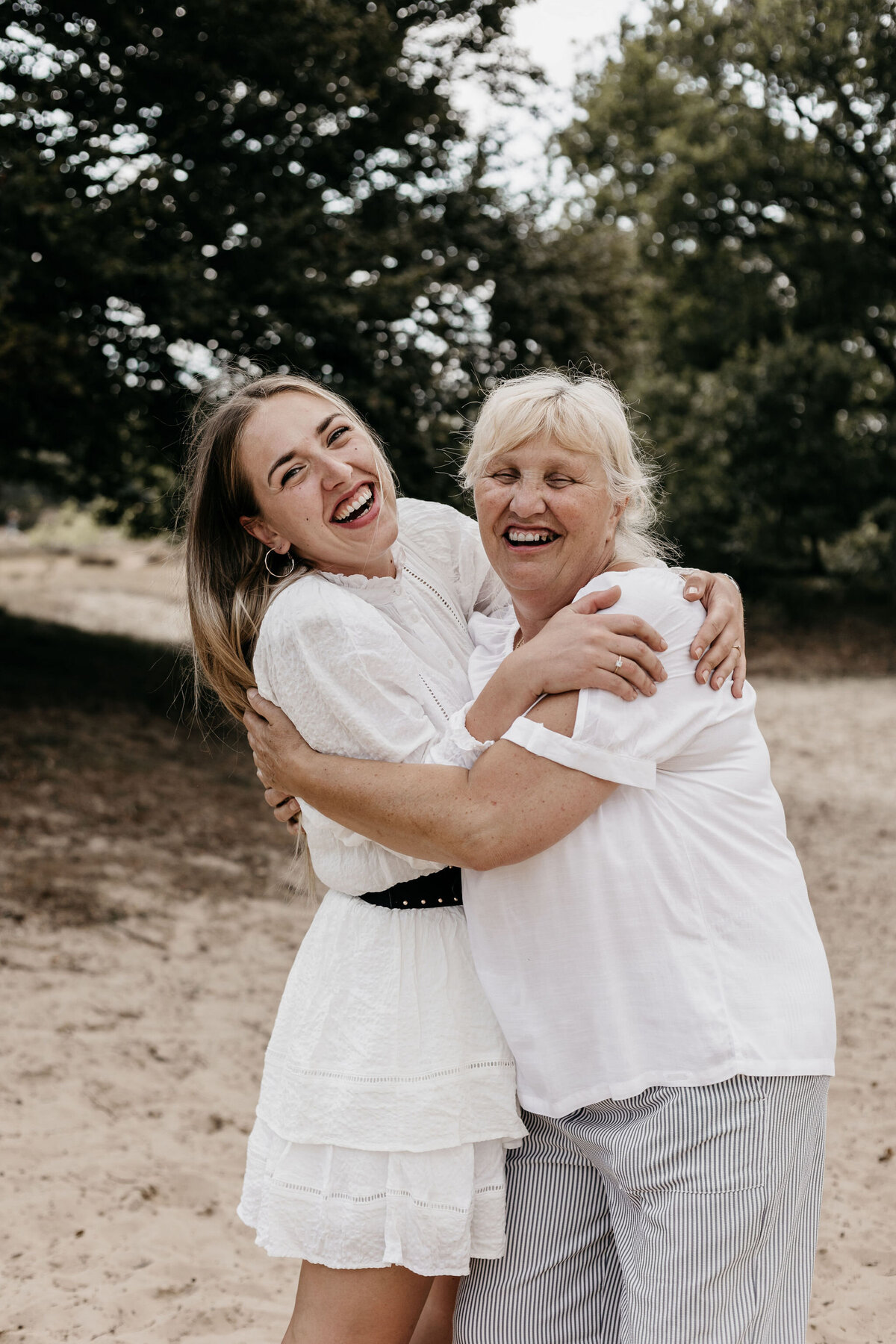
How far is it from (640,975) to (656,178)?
2094 cm

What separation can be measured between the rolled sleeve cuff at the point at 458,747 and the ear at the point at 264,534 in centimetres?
51

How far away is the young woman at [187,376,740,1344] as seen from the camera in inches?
70.7

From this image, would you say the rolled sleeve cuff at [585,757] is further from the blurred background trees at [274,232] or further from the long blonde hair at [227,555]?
the blurred background trees at [274,232]

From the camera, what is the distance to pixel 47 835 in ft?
24.8

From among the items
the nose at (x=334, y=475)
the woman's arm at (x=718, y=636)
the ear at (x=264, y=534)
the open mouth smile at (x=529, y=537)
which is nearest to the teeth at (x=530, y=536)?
the open mouth smile at (x=529, y=537)

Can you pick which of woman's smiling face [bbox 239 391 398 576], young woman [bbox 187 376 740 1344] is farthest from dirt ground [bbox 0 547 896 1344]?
young woman [bbox 187 376 740 1344]

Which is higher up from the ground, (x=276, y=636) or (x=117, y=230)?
(x=276, y=636)

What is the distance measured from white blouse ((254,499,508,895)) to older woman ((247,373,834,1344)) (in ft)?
0.21

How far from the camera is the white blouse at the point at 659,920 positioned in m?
1.68

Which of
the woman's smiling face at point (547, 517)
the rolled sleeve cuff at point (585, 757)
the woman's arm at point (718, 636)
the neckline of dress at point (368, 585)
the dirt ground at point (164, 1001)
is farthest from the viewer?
the dirt ground at point (164, 1001)

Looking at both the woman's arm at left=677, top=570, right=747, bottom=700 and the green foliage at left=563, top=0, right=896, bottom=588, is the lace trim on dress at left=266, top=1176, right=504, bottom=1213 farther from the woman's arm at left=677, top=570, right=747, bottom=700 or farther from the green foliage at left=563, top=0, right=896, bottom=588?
the green foliage at left=563, top=0, right=896, bottom=588

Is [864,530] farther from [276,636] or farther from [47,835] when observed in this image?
[276,636]

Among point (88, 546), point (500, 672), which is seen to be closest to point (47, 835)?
point (500, 672)

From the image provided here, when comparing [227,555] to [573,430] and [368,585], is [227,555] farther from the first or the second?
[573,430]
